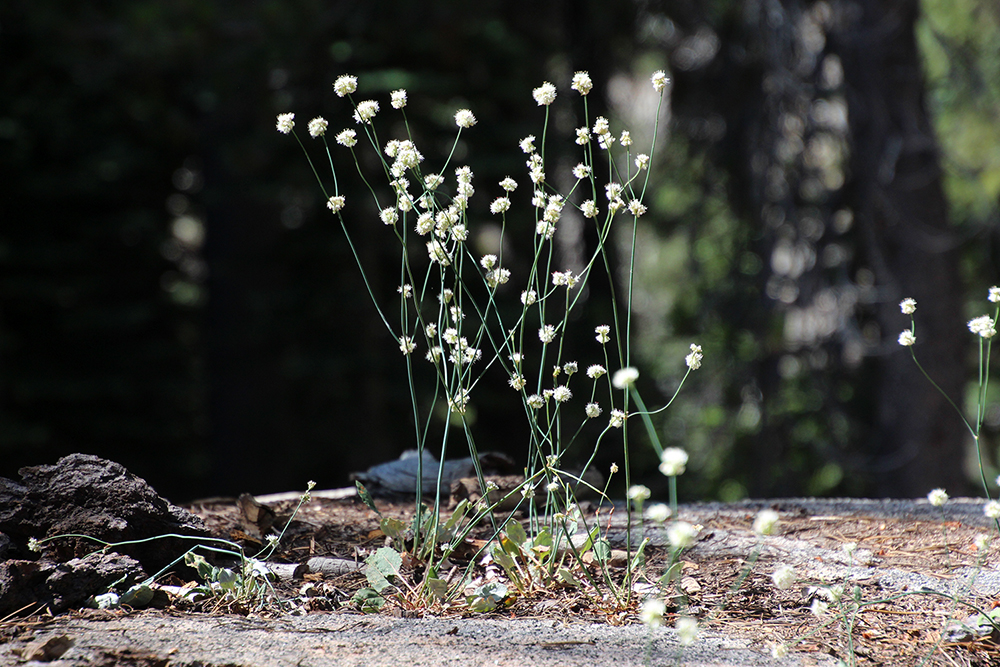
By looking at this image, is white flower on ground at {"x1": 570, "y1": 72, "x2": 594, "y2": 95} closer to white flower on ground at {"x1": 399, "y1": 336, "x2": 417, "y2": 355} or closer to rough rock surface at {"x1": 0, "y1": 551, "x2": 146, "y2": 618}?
white flower on ground at {"x1": 399, "y1": 336, "x2": 417, "y2": 355}

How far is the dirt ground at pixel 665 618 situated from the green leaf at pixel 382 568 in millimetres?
58

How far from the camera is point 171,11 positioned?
6.01 meters

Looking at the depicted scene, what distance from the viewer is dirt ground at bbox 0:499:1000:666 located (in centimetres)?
150

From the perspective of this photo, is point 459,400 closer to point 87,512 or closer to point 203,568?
point 203,568

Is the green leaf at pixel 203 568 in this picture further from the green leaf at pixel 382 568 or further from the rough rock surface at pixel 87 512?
the green leaf at pixel 382 568

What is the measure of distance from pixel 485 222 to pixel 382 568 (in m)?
5.48

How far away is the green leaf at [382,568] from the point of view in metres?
1.87

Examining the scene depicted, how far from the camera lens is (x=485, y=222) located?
23.5ft

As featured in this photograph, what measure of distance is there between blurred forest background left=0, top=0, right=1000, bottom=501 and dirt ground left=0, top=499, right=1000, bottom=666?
355cm

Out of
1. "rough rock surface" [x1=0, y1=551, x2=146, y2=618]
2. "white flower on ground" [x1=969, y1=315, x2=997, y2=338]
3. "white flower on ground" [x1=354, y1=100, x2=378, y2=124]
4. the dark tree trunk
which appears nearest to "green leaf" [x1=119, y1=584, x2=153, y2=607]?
"rough rock surface" [x1=0, y1=551, x2=146, y2=618]

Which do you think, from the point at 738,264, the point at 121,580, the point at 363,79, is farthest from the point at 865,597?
the point at 363,79

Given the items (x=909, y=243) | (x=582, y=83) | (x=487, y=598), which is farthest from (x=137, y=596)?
(x=909, y=243)

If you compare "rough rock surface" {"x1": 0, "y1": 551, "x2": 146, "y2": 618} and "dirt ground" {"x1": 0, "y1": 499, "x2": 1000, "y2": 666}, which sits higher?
"rough rock surface" {"x1": 0, "y1": 551, "x2": 146, "y2": 618}

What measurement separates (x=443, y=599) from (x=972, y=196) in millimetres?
8170
